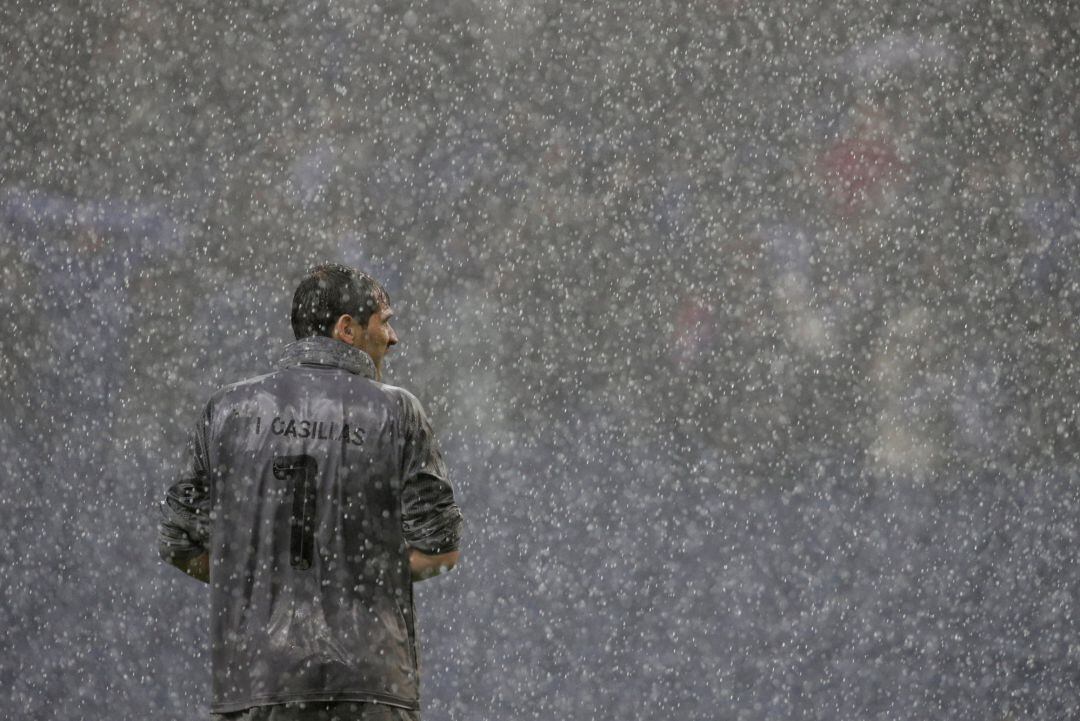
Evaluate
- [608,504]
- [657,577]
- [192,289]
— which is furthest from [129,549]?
[608,504]

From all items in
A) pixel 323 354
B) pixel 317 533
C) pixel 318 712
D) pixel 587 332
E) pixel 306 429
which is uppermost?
pixel 587 332

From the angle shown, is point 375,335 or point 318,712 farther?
point 375,335

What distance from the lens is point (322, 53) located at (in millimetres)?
7570

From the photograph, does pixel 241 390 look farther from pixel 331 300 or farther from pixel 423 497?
pixel 423 497

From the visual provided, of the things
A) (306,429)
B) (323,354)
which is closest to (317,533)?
(306,429)

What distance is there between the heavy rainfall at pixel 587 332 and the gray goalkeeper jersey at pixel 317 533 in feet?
15.7

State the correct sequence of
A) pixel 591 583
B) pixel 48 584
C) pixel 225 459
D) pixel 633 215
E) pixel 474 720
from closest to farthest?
1. pixel 225 459
2. pixel 48 584
3. pixel 474 720
4. pixel 591 583
5. pixel 633 215

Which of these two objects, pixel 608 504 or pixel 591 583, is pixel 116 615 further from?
pixel 608 504

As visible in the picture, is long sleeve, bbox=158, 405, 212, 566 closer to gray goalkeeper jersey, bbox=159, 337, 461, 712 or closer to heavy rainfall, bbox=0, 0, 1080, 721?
gray goalkeeper jersey, bbox=159, 337, 461, 712

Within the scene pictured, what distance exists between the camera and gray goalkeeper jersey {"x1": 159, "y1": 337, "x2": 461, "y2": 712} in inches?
74.0

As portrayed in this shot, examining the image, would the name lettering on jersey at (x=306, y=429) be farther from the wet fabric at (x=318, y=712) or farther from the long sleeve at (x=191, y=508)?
the wet fabric at (x=318, y=712)

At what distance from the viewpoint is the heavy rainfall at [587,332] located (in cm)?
673

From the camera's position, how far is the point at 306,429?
75.8 inches

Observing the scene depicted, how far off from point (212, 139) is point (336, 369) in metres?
5.54
